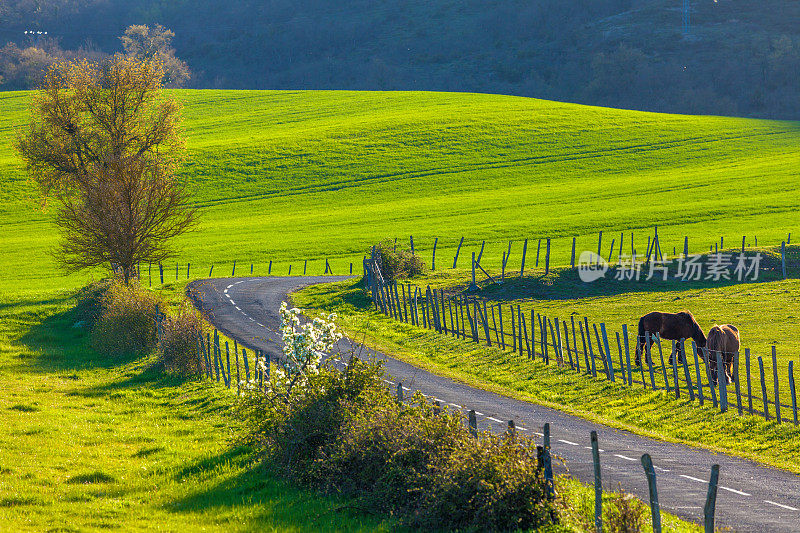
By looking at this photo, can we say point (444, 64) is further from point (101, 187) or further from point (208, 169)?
point (101, 187)

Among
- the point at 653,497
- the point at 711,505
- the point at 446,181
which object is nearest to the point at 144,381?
the point at 653,497

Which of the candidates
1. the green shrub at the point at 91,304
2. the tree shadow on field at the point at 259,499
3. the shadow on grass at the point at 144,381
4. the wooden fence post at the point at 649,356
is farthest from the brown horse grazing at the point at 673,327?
the green shrub at the point at 91,304

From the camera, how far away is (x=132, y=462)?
18906 millimetres

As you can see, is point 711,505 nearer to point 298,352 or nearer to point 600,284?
point 298,352

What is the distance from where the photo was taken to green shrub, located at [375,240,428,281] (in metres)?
47.4

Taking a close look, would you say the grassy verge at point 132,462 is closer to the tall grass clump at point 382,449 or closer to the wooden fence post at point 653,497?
the tall grass clump at point 382,449

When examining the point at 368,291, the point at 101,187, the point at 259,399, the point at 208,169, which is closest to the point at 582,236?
the point at 368,291

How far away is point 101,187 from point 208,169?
42842 millimetres

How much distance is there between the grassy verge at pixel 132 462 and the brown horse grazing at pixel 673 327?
14.8 metres

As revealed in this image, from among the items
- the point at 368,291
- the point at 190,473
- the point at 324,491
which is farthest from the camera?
the point at 368,291

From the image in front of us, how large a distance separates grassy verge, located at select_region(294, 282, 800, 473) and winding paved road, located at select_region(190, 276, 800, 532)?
80 cm

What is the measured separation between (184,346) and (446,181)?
53.8 metres

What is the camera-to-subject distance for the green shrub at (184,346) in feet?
95.9

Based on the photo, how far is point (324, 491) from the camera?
15828 millimetres
